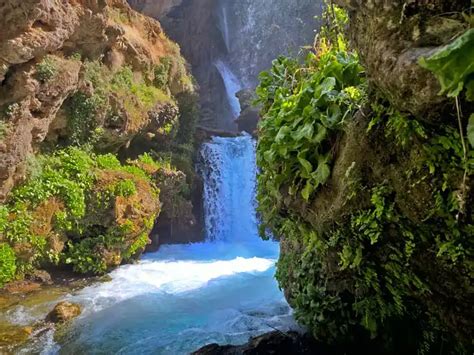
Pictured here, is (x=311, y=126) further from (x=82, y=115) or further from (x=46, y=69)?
(x=82, y=115)

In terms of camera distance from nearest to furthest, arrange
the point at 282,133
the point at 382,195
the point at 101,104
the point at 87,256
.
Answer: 1. the point at 382,195
2. the point at 282,133
3. the point at 87,256
4. the point at 101,104

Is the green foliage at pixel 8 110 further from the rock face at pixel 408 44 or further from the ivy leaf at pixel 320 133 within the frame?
the rock face at pixel 408 44

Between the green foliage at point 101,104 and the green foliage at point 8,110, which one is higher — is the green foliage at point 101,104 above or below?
above

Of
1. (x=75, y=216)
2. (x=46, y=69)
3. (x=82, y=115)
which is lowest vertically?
(x=75, y=216)

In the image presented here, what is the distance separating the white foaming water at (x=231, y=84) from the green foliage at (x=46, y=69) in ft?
57.1

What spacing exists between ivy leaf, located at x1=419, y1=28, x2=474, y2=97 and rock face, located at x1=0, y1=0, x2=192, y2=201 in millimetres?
8455

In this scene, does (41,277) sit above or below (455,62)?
below

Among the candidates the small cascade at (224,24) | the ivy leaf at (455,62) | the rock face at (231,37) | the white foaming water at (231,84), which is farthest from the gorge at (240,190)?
the small cascade at (224,24)

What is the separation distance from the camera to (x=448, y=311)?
3.14 metres

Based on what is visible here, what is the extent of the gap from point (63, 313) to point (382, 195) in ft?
22.7

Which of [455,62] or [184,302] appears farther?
[184,302]

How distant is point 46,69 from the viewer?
907 cm

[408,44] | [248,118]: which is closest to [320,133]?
[408,44]

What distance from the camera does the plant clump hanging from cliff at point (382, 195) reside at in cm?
228
